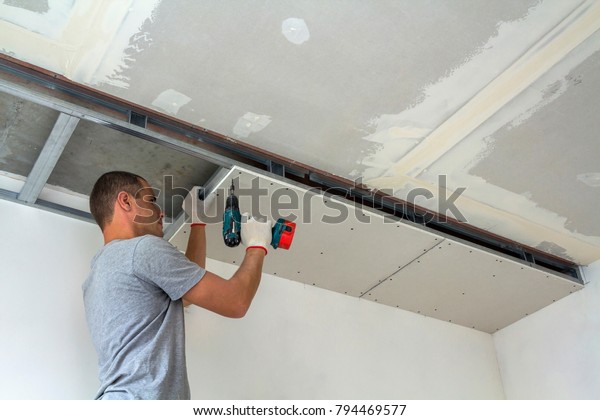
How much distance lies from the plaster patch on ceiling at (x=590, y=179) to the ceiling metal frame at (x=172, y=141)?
0.51 meters

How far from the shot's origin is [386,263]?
119 inches

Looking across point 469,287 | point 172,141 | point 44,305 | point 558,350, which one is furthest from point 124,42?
point 558,350

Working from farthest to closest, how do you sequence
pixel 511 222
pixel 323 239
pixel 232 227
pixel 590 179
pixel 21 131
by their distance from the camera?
pixel 511 222
pixel 323 239
pixel 590 179
pixel 21 131
pixel 232 227

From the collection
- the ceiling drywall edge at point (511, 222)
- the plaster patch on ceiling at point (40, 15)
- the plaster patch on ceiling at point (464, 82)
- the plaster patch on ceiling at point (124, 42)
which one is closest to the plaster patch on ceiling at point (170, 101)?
the plaster patch on ceiling at point (124, 42)

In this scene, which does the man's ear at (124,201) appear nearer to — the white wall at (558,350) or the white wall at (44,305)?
the white wall at (44,305)

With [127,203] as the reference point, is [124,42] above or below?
above

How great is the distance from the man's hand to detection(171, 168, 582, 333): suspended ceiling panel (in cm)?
3

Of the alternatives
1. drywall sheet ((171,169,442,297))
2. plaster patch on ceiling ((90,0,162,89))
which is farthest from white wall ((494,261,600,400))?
plaster patch on ceiling ((90,0,162,89))

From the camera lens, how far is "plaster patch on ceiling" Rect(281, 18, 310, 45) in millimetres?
1935

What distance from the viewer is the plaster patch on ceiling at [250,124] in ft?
7.50

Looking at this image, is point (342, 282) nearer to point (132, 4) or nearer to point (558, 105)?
point (558, 105)

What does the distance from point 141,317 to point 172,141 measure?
737 mm

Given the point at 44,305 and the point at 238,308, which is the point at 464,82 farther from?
the point at 44,305

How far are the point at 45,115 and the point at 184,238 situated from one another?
755 mm
